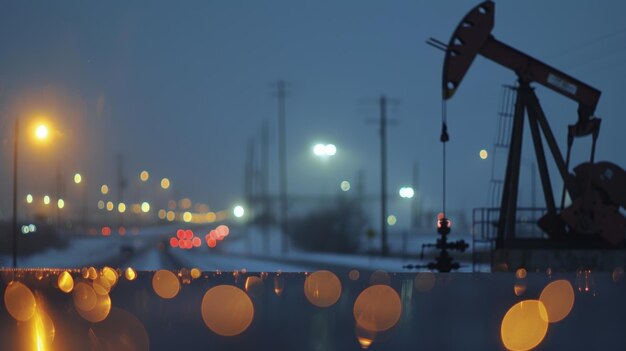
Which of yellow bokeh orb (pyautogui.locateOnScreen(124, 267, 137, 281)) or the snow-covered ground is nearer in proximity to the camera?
yellow bokeh orb (pyautogui.locateOnScreen(124, 267, 137, 281))

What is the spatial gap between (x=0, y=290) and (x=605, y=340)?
7.98 metres

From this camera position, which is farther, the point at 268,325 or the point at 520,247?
the point at 520,247

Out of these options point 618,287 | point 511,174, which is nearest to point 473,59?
point 511,174

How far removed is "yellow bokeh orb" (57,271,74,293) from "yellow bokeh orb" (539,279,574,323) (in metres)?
6.57

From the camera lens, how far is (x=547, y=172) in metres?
24.1

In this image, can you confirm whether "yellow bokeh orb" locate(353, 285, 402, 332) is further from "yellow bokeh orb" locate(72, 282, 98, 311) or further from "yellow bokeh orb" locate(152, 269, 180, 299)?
"yellow bokeh orb" locate(72, 282, 98, 311)

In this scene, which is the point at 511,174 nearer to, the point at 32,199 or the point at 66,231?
the point at 32,199

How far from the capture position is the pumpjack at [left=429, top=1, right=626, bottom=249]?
76.3 feet

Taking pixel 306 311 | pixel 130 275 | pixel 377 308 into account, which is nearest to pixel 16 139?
pixel 130 275

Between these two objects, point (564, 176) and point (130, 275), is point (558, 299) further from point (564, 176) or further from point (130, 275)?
point (564, 176)

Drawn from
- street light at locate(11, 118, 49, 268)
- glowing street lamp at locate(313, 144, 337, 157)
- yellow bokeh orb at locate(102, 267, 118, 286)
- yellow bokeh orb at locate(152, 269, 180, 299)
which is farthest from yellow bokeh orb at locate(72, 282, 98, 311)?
glowing street lamp at locate(313, 144, 337, 157)

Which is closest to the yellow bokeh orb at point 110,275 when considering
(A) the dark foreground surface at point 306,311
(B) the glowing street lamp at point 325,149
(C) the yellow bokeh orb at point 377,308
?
(A) the dark foreground surface at point 306,311

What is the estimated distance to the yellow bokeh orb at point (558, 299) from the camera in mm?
11484

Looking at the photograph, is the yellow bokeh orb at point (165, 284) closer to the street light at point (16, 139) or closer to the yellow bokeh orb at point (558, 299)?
the yellow bokeh orb at point (558, 299)
